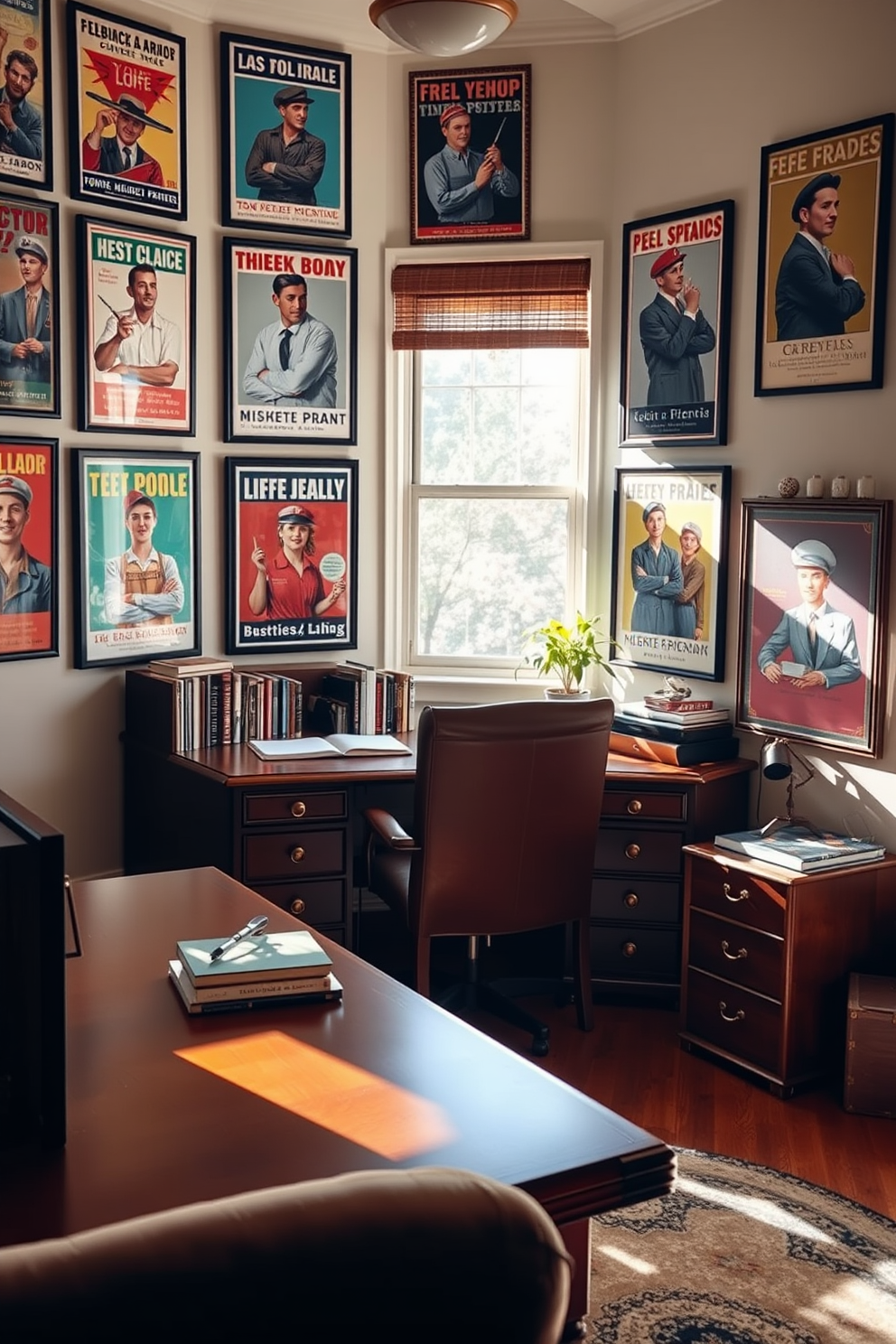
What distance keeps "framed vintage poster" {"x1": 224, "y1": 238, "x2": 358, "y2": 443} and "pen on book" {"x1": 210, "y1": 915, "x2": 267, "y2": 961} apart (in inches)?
107

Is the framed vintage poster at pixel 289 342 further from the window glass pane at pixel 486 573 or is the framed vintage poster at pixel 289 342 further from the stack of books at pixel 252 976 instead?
the stack of books at pixel 252 976

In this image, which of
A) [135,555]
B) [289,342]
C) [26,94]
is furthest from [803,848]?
[26,94]

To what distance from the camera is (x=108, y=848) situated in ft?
14.6

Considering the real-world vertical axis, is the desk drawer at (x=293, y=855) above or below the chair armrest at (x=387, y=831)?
below

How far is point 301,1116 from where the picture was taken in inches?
60.1

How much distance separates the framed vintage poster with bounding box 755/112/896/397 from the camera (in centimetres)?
366

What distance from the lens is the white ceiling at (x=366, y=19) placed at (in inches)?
170

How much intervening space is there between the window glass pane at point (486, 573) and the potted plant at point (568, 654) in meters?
0.11

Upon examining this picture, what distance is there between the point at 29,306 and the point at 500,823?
2156 millimetres

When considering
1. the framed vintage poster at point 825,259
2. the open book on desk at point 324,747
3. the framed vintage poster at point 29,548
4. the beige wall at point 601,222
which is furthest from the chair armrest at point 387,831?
the framed vintage poster at point 825,259

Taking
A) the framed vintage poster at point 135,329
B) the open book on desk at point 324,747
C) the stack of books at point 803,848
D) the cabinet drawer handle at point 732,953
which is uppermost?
the framed vintage poster at point 135,329

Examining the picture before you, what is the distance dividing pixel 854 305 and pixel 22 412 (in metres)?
2.49

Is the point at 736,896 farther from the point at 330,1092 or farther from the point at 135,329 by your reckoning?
the point at 135,329

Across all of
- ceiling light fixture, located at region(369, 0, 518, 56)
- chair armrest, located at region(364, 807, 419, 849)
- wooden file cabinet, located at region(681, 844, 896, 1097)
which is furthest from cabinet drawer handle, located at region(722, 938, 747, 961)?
ceiling light fixture, located at region(369, 0, 518, 56)
